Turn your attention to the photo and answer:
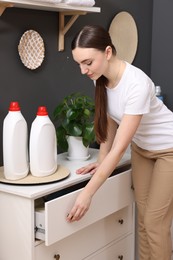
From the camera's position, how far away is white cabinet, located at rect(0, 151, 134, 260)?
1647 mm

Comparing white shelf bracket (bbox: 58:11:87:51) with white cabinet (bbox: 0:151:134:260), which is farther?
white shelf bracket (bbox: 58:11:87:51)

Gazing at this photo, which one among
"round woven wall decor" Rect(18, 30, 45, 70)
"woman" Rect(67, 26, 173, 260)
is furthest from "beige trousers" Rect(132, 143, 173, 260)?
"round woven wall decor" Rect(18, 30, 45, 70)

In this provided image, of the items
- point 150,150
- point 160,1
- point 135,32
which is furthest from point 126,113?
point 160,1

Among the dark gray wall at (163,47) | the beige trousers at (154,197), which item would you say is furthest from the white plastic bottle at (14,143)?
the dark gray wall at (163,47)

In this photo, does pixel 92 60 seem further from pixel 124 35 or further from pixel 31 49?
pixel 124 35

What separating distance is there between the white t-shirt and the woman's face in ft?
0.33

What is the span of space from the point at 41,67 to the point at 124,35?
75 cm

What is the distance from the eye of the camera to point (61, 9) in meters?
1.99

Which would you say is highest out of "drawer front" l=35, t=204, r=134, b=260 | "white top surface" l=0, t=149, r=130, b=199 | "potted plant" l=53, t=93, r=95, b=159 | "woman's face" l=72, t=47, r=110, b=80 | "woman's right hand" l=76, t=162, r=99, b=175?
"woman's face" l=72, t=47, r=110, b=80

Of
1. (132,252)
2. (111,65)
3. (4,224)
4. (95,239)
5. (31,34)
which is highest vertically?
(31,34)

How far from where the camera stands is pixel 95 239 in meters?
2.02

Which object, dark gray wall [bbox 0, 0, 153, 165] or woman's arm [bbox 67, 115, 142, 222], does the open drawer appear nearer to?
woman's arm [bbox 67, 115, 142, 222]

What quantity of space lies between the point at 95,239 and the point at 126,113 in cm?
69

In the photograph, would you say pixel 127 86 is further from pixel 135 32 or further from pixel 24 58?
pixel 135 32
